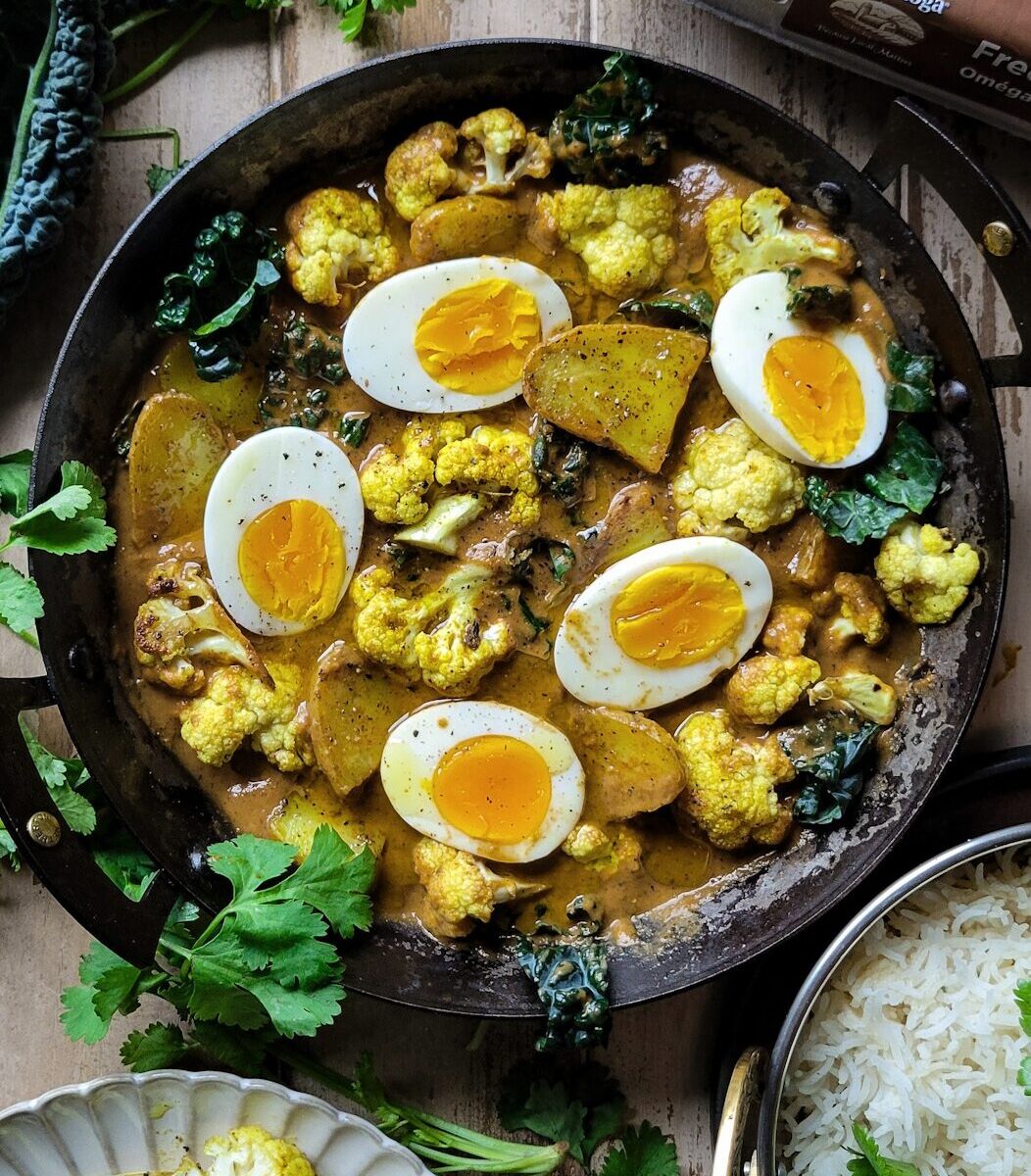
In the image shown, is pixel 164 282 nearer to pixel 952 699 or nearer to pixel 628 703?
pixel 628 703

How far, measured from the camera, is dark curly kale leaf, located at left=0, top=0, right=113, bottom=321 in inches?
120

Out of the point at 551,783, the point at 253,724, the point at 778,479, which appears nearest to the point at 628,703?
the point at 551,783

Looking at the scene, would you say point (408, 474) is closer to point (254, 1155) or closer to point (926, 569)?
point (926, 569)

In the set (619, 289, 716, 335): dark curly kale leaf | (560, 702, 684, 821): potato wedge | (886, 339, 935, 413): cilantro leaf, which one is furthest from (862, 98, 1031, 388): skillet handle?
(560, 702, 684, 821): potato wedge

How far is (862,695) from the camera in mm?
3145

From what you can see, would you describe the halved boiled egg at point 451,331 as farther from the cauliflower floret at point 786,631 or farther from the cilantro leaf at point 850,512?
the cauliflower floret at point 786,631

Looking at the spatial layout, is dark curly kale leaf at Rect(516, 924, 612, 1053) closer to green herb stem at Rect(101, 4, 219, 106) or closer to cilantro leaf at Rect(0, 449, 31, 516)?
cilantro leaf at Rect(0, 449, 31, 516)

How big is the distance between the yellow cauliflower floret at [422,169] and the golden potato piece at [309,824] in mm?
1580

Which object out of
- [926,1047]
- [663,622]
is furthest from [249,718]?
[926,1047]

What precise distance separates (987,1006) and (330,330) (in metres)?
2.42

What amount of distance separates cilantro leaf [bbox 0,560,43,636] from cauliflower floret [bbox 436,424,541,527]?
3.34ft

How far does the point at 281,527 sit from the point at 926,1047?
6.87 feet

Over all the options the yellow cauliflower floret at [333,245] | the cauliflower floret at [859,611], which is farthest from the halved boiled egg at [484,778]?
the yellow cauliflower floret at [333,245]

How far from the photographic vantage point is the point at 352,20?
3.14 meters
